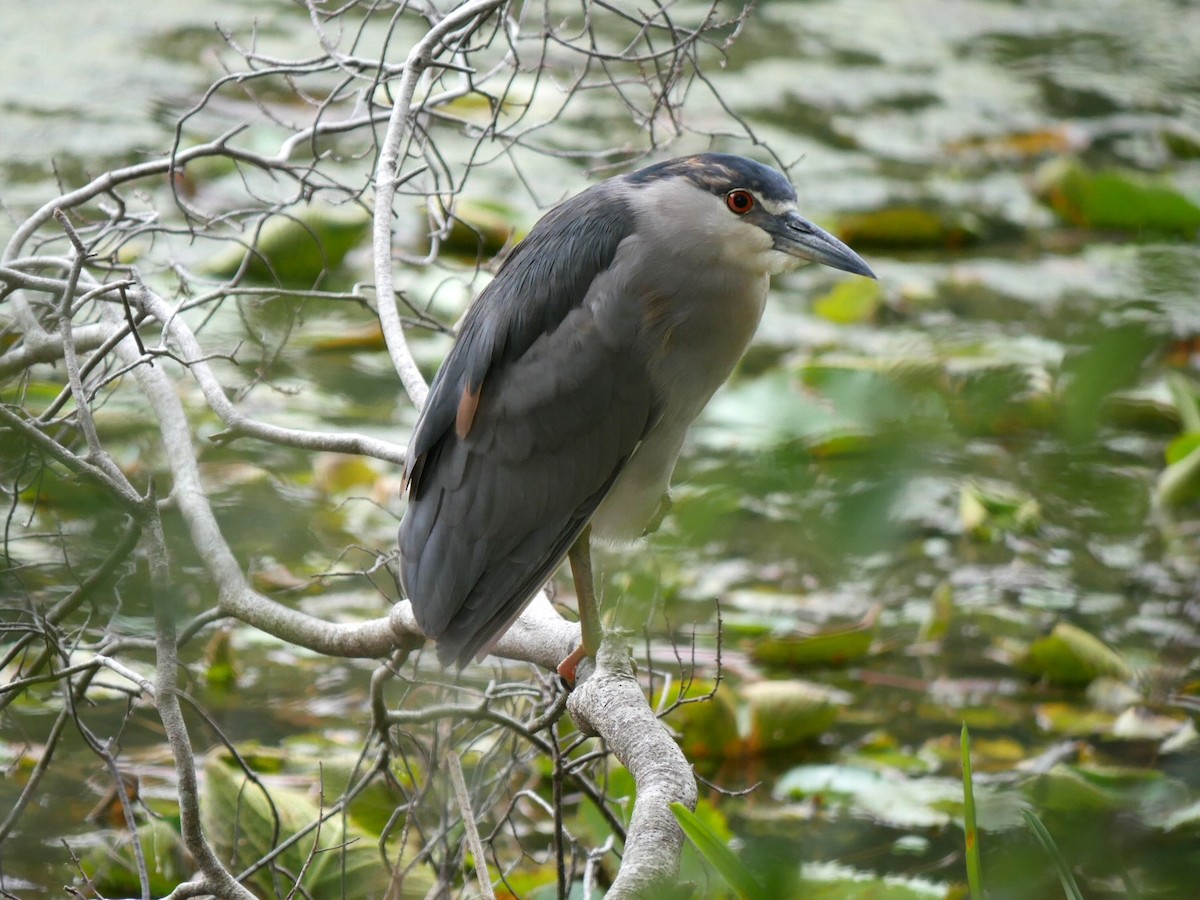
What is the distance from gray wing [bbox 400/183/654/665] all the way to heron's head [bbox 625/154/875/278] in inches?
5.0

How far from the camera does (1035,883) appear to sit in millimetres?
804

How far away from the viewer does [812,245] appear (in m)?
2.27

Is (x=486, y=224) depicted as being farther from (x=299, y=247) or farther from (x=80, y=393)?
(x=80, y=393)

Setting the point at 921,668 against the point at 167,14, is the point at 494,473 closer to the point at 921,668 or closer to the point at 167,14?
the point at 921,668

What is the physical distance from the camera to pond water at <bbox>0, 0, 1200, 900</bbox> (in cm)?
72

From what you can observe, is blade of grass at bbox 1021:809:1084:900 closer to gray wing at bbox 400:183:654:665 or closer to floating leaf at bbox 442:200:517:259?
gray wing at bbox 400:183:654:665

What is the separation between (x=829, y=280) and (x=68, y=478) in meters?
5.08

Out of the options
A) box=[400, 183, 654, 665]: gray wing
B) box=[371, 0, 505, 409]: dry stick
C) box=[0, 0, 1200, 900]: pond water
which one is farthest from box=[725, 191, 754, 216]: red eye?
box=[371, 0, 505, 409]: dry stick

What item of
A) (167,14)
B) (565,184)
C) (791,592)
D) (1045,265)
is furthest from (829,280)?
(167,14)

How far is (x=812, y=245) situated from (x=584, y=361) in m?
0.45

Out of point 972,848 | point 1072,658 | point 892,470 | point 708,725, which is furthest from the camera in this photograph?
point 1072,658

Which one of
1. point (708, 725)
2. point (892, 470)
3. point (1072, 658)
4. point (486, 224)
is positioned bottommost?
point (1072, 658)

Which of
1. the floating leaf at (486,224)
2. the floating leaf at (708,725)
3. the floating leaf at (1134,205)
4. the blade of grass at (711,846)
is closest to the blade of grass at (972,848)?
the blade of grass at (711,846)

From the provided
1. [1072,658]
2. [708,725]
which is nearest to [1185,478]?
[1072,658]
